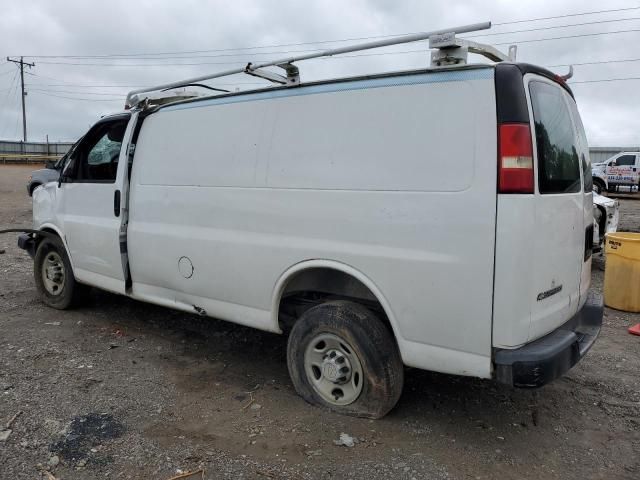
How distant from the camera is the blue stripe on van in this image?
291cm

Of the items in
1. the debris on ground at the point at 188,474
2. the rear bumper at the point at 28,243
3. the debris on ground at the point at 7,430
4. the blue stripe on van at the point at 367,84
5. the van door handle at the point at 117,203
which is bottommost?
the debris on ground at the point at 188,474

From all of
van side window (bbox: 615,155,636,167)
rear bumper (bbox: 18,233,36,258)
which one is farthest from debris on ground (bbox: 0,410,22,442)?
van side window (bbox: 615,155,636,167)

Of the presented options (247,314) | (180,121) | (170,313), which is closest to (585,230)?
(247,314)

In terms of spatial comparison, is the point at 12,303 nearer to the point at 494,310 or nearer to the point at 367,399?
the point at 367,399

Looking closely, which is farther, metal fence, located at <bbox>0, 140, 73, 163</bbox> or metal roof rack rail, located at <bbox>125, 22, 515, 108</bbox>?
metal fence, located at <bbox>0, 140, 73, 163</bbox>

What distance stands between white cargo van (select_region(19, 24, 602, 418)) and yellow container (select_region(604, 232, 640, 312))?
9.52 ft

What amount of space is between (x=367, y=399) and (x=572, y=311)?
1424 millimetres

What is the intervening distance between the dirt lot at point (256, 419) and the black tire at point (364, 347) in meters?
0.13

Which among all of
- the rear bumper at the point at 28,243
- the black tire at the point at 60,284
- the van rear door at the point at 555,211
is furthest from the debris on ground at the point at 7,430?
the van rear door at the point at 555,211

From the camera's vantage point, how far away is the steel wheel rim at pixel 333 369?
343cm

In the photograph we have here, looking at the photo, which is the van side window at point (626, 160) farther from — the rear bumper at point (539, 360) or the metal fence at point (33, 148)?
the metal fence at point (33, 148)

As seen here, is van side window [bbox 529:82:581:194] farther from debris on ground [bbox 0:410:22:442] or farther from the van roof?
debris on ground [bbox 0:410:22:442]

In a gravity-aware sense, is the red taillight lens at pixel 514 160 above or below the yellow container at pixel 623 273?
above

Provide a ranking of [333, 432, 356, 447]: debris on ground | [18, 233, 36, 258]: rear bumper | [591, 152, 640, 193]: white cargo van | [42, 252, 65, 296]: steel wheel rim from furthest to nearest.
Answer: [591, 152, 640, 193]: white cargo van
[18, 233, 36, 258]: rear bumper
[42, 252, 65, 296]: steel wheel rim
[333, 432, 356, 447]: debris on ground
